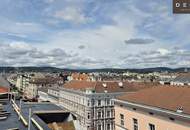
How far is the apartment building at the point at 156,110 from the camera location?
114 feet

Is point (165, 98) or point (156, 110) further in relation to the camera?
point (165, 98)

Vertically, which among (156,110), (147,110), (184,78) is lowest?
(147,110)

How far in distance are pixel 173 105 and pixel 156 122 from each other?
3.50 metres

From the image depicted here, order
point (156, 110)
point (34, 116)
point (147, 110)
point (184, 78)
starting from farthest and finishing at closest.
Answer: point (184, 78), point (34, 116), point (147, 110), point (156, 110)

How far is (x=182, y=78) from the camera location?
3711 inches

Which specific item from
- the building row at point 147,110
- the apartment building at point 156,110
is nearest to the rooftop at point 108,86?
the building row at point 147,110

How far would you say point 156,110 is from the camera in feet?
125

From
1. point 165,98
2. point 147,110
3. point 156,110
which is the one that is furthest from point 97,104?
point 156,110

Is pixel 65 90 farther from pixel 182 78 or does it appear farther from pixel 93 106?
pixel 182 78

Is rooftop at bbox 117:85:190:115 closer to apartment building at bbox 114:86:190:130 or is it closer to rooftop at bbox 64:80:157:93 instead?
apartment building at bbox 114:86:190:130

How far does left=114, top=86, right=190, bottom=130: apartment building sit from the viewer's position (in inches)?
1363

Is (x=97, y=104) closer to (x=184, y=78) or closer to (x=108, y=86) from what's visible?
(x=108, y=86)

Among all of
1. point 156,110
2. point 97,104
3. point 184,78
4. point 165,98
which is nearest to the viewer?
point 156,110

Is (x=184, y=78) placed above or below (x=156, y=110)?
above
